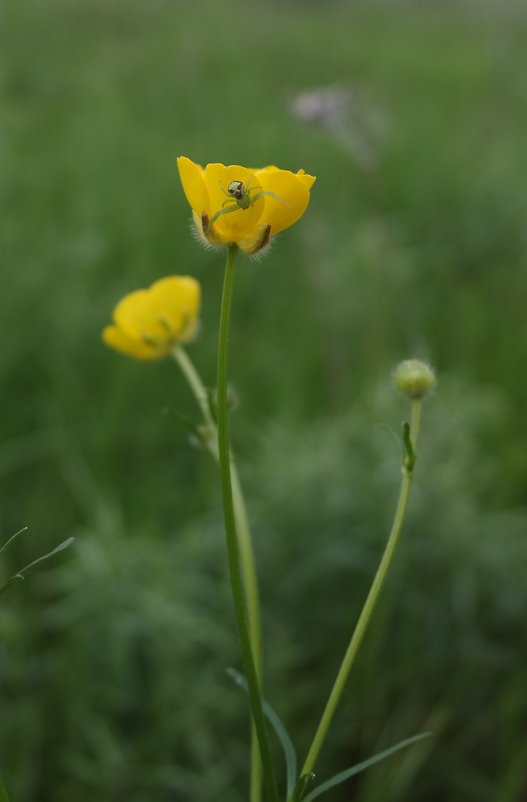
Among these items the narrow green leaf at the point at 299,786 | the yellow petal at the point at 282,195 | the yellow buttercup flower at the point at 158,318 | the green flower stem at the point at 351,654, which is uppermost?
the yellow buttercup flower at the point at 158,318

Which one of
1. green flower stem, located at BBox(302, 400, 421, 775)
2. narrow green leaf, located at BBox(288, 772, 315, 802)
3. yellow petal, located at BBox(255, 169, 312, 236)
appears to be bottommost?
narrow green leaf, located at BBox(288, 772, 315, 802)

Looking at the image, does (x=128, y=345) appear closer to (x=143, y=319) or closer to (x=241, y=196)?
(x=143, y=319)

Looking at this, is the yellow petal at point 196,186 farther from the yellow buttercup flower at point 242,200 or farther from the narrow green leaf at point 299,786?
the narrow green leaf at point 299,786

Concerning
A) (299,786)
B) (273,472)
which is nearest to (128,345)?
(299,786)

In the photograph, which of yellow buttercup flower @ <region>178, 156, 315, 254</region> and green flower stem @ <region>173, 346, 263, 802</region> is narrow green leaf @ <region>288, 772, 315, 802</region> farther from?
yellow buttercup flower @ <region>178, 156, 315, 254</region>

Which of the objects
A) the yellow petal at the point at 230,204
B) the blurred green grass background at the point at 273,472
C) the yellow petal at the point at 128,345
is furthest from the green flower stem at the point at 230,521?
the yellow petal at the point at 128,345

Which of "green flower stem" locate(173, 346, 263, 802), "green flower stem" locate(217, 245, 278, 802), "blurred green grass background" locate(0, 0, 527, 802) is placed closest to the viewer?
"green flower stem" locate(217, 245, 278, 802)

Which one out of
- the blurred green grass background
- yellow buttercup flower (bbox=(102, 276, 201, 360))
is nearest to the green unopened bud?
the blurred green grass background

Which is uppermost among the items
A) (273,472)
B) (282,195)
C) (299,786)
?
(282,195)
